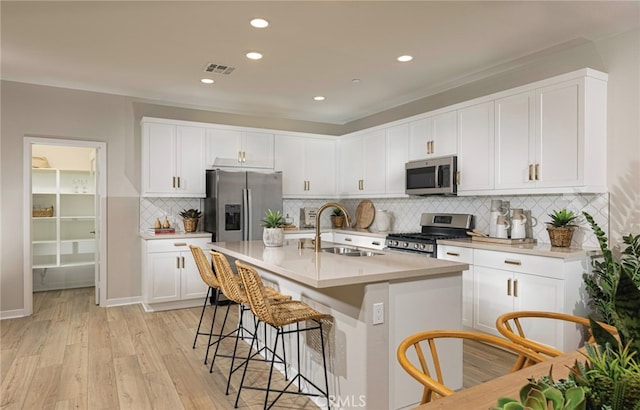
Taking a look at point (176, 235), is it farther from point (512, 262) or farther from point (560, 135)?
point (560, 135)

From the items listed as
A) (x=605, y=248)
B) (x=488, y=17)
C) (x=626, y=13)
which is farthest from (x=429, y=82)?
(x=605, y=248)

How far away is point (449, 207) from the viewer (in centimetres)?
467

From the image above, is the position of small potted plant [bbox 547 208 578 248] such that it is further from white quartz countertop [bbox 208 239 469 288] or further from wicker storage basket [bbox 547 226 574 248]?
white quartz countertop [bbox 208 239 469 288]

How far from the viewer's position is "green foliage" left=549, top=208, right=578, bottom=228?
10.8 ft

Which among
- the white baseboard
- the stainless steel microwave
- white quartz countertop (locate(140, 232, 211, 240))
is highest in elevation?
the stainless steel microwave

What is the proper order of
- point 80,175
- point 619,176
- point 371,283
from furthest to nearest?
point 80,175 → point 619,176 → point 371,283

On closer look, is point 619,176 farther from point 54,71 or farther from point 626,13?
point 54,71

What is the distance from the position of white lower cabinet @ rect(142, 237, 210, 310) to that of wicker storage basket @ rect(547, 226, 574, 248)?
12.5 feet

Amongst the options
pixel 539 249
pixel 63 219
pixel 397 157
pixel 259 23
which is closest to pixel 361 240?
pixel 397 157

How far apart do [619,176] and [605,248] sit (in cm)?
67

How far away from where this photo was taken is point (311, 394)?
260 cm

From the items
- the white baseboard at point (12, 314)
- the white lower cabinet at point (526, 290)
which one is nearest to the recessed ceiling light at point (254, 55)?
the white lower cabinet at point (526, 290)

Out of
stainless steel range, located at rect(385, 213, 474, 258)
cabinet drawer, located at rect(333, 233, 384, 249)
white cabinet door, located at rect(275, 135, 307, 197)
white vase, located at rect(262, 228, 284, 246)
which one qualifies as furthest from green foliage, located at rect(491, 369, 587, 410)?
white cabinet door, located at rect(275, 135, 307, 197)

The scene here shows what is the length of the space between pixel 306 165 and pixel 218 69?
2228mm
